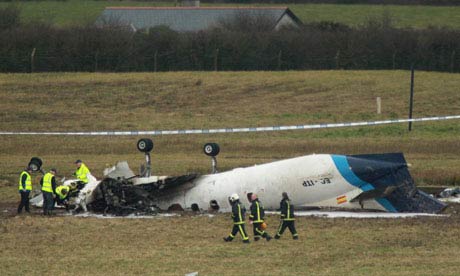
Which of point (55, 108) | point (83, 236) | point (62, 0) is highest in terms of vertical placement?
point (62, 0)

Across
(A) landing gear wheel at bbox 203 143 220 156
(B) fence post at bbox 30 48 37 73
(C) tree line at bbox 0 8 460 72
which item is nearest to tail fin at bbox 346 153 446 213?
(A) landing gear wheel at bbox 203 143 220 156

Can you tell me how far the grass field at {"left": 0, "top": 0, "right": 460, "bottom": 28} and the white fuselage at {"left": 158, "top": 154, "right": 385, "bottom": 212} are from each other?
56.7 meters

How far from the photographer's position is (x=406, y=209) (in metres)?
30.1

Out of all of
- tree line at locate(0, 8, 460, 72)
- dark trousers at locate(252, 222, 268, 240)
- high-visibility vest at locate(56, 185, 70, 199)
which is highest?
tree line at locate(0, 8, 460, 72)

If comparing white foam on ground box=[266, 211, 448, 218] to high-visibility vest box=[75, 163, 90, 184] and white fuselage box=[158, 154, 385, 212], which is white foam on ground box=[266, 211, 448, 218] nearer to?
white fuselage box=[158, 154, 385, 212]

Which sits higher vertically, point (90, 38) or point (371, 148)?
point (90, 38)

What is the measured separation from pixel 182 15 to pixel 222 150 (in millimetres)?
44960

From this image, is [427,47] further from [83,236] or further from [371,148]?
[83,236]

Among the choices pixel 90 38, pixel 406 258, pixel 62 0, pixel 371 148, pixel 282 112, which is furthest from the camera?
pixel 62 0

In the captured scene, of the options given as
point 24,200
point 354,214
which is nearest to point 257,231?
point 354,214

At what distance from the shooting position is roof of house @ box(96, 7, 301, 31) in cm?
8600

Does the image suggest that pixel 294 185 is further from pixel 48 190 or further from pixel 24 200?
pixel 24 200

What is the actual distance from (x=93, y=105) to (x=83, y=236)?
104ft

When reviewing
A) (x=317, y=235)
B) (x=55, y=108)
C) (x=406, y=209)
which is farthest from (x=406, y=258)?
(x=55, y=108)
